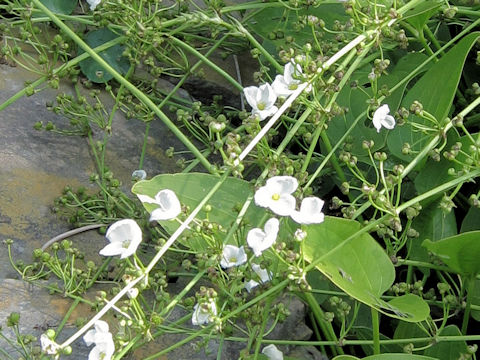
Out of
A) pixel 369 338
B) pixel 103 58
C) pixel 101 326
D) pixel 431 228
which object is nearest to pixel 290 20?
pixel 103 58

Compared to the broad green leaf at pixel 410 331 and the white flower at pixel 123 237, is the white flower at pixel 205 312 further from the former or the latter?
the broad green leaf at pixel 410 331

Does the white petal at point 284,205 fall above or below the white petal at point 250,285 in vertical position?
above

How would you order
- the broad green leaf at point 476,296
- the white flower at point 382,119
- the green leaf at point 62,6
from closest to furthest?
1. the white flower at point 382,119
2. the broad green leaf at point 476,296
3. the green leaf at point 62,6

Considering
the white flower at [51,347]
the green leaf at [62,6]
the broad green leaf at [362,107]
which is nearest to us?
the white flower at [51,347]

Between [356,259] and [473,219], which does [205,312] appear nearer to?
[356,259]

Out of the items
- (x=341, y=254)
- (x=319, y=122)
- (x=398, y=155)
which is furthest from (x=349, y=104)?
(x=341, y=254)

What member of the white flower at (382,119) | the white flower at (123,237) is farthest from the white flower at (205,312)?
the white flower at (382,119)

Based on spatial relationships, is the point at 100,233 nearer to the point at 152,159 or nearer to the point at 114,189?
the point at 114,189

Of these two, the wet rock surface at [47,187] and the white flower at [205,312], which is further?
the wet rock surface at [47,187]
